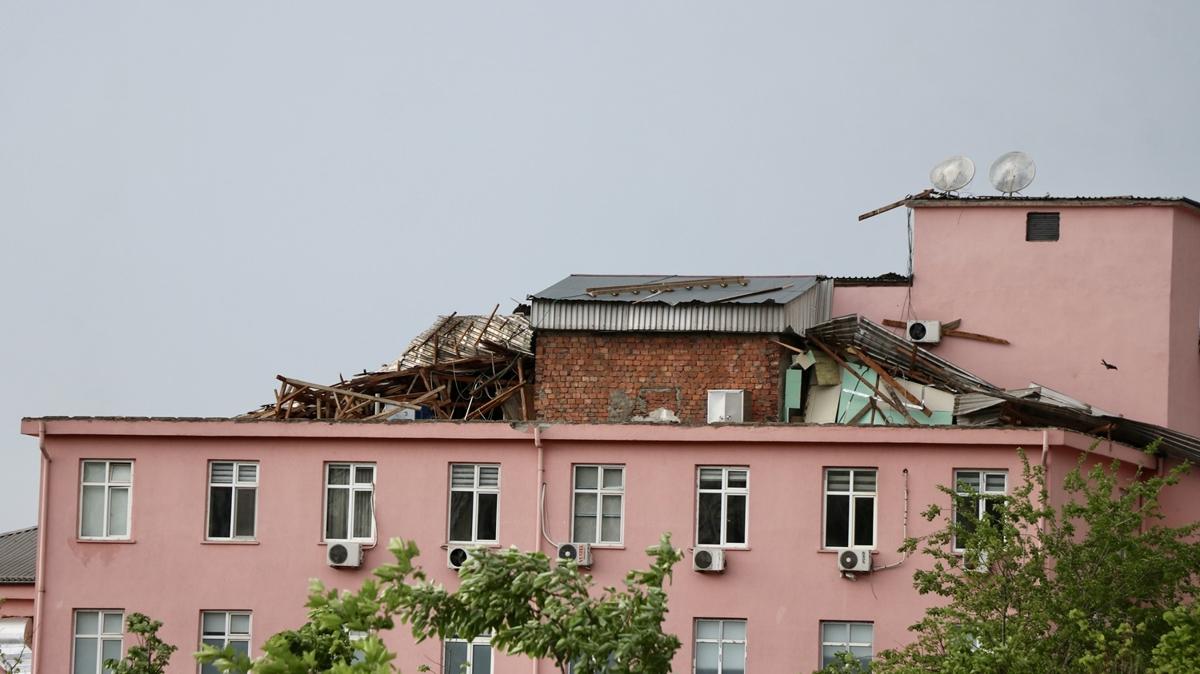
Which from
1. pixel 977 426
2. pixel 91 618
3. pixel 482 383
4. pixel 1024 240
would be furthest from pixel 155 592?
pixel 1024 240

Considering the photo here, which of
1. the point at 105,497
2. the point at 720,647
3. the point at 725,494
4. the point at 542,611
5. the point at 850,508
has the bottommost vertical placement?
the point at 720,647

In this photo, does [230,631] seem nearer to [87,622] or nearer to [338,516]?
[87,622]

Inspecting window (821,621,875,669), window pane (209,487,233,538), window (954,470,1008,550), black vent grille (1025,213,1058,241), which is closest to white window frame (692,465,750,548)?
window (821,621,875,669)

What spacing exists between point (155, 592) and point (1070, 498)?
1437cm

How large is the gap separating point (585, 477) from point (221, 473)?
5899 millimetres

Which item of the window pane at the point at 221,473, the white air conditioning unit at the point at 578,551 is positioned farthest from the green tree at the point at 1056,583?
the window pane at the point at 221,473

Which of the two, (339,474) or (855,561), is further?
(339,474)

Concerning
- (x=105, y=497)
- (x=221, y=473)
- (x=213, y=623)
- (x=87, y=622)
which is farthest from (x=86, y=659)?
(x=221, y=473)

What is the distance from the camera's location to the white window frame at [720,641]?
36688 mm

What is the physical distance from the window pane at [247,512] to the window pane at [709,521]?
280 inches

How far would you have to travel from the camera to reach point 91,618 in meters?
38.2

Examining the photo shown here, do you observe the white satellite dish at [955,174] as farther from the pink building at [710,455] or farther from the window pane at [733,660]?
the window pane at [733,660]

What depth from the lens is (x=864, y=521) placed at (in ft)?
121

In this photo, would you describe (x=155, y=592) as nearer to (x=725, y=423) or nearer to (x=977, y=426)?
(x=725, y=423)
